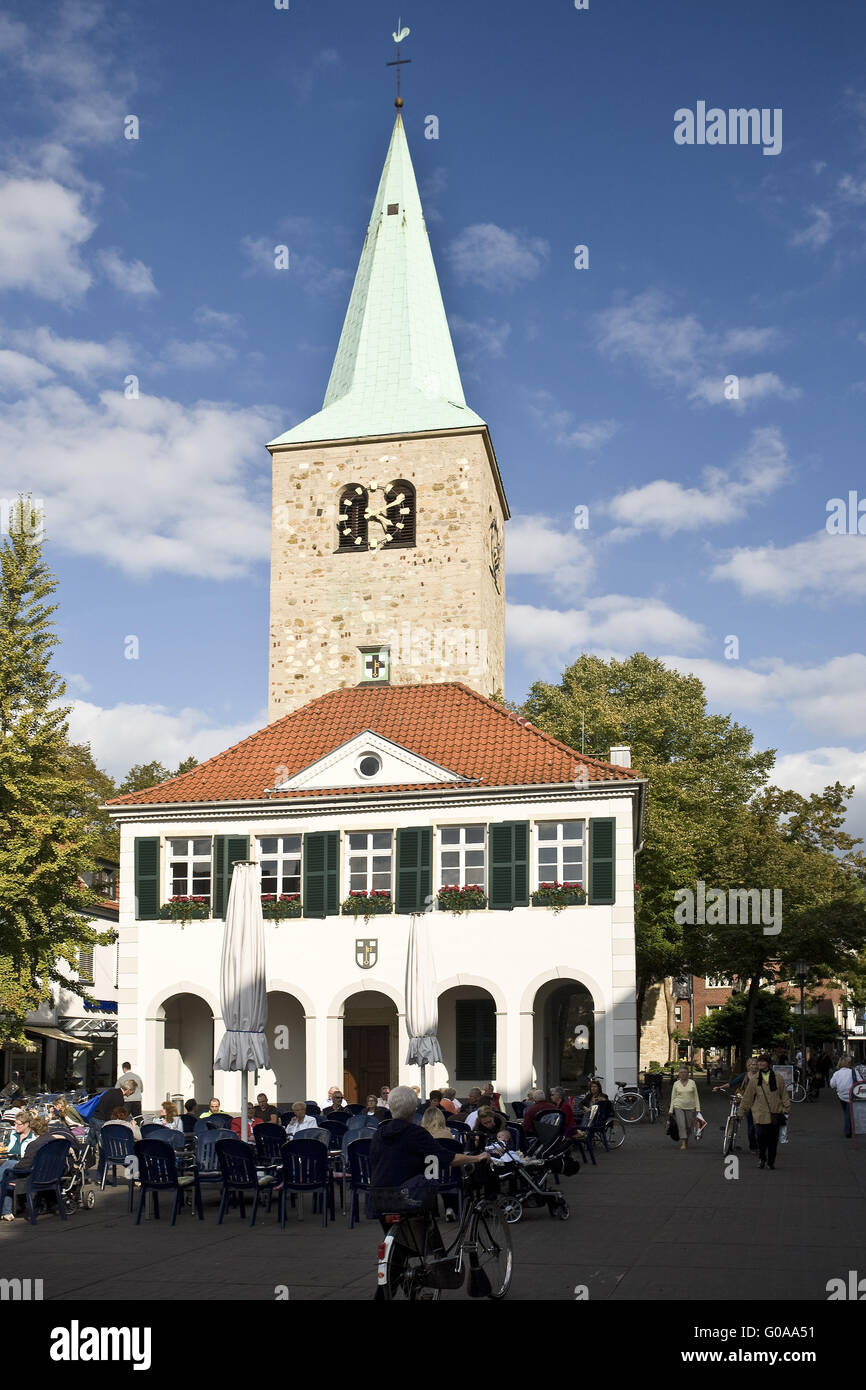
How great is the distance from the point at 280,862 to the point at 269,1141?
15.0 m

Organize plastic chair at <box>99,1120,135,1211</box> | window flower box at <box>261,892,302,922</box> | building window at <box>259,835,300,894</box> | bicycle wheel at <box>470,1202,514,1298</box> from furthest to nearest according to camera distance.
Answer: building window at <box>259,835,300,894</box>, window flower box at <box>261,892,302,922</box>, plastic chair at <box>99,1120,135,1211</box>, bicycle wheel at <box>470,1202,514,1298</box>

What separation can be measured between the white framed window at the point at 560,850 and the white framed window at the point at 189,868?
283 inches

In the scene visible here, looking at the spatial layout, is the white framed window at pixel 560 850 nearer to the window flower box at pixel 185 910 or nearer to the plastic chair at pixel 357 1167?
the window flower box at pixel 185 910

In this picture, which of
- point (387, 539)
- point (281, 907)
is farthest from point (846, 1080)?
point (387, 539)

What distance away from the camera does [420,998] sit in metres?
23.6

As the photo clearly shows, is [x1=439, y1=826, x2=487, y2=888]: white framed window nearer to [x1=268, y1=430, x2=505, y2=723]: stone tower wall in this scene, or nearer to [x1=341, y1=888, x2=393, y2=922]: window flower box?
[x1=341, y1=888, x2=393, y2=922]: window flower box

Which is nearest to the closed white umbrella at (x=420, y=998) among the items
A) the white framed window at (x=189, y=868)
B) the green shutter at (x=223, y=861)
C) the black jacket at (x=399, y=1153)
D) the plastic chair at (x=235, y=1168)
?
the green shutter at (x=223, y=861)

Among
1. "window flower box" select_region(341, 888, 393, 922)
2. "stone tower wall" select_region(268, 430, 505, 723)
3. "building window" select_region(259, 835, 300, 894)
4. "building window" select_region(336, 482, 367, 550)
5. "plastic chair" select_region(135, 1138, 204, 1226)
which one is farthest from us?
"building window" select_region(336, 482, 367, 550)

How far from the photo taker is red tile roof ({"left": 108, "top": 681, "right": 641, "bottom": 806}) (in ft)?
96.1

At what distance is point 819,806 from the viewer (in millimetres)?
45688

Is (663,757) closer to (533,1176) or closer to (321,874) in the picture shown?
(321,874)

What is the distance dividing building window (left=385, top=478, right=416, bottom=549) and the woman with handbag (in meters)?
22.0

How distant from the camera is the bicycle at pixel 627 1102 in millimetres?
27000

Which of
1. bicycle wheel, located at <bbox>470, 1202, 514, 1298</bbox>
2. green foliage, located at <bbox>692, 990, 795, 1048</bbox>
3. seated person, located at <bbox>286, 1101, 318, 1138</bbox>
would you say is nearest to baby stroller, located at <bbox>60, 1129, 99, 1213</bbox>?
seated person, located at <bbox>286, 1101, 318, 1138</bbox>
